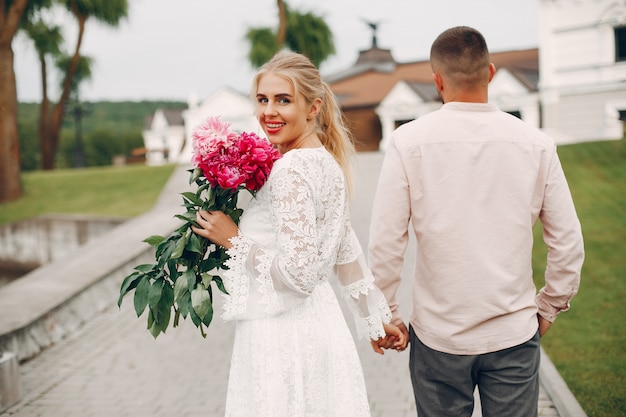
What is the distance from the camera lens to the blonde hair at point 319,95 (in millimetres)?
2818

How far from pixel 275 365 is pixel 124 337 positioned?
198 inches

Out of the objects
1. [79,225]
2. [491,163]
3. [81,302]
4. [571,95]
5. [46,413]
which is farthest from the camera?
[571,95]

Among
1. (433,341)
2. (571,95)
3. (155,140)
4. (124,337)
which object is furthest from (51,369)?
(155,140)

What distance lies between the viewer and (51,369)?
629cm

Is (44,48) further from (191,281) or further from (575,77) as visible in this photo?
(191,281)

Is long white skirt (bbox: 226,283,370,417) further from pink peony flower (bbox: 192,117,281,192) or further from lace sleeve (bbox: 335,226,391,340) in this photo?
pink peony flower (bbox: 192,117,281,192)

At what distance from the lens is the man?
261 centimetres

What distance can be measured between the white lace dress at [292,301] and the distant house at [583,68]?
90.0 ft

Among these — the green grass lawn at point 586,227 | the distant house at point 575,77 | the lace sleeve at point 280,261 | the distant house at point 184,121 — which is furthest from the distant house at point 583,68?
the lace sleeve at point 280,261

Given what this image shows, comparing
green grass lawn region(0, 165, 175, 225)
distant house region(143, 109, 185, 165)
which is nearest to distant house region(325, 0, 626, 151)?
green grass lawn region(0, 165, 175, 225)

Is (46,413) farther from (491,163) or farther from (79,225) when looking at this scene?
→ (79,225)

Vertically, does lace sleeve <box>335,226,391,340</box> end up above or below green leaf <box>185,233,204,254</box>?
below

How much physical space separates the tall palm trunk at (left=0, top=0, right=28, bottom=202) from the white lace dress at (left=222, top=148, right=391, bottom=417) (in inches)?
682

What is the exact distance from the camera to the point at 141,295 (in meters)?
2.72
